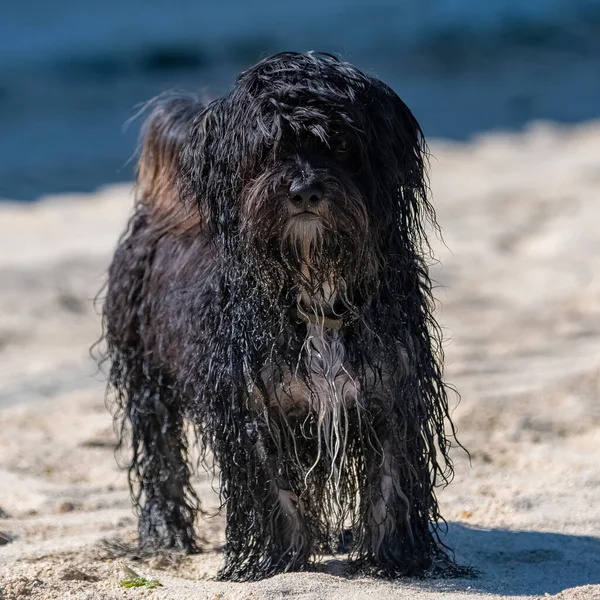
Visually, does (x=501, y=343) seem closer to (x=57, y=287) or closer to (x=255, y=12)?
(x=57, y=287)

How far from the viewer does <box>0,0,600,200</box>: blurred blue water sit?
16.2 metres

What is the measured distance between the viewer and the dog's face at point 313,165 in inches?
140

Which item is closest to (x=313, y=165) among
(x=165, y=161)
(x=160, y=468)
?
(x=165, y=161)

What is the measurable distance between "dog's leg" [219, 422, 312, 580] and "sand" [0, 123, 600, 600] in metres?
0.12

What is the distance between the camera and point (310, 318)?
3861mm

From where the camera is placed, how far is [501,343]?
7.86m

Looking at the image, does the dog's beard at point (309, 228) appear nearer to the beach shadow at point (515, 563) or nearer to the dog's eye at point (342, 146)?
the dog's eye at point (342, 146)

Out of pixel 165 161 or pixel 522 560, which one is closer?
pixel 522 560

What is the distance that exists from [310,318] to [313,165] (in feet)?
1.77

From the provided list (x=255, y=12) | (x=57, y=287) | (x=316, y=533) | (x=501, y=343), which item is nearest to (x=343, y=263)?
(x=316, y=533)

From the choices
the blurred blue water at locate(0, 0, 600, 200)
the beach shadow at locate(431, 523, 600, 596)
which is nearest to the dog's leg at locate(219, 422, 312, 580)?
the beach shadow at locate(431, 523, 600, 596)

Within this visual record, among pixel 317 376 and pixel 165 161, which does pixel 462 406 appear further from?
pixel 317 376

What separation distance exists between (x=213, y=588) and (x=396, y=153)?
153 centimetres

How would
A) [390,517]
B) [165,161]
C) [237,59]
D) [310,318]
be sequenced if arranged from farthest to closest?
[237,59] → [165,161] → [390,517] → [310,318]
